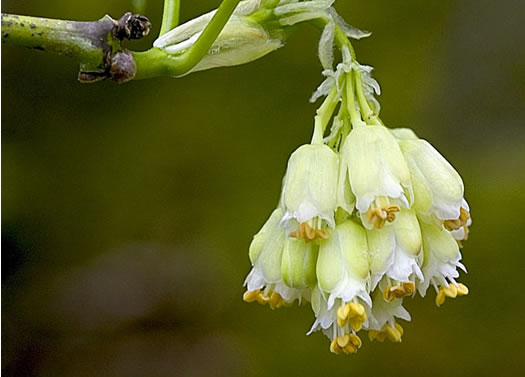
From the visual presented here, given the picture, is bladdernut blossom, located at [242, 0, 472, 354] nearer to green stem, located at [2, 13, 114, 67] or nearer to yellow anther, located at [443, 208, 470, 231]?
yellow anther, located at [443, 208, 470, 231]

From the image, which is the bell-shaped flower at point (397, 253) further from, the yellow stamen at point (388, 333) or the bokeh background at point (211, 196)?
the bokeh background at point (211, 196)

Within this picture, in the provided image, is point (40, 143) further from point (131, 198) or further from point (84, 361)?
point (84, 361)

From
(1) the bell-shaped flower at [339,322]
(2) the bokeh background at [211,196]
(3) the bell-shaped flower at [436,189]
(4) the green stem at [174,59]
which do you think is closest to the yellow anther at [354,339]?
(1) the bell-shaped flower at [339,322]

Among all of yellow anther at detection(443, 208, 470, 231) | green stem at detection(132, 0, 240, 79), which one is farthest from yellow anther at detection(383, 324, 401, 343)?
green stem at detection(132, 0, 240, 79)

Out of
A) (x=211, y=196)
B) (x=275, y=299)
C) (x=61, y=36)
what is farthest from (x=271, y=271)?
(x=211, y=196)

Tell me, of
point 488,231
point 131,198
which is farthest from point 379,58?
point 131,198

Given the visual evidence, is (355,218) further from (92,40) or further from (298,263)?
(92,40)
